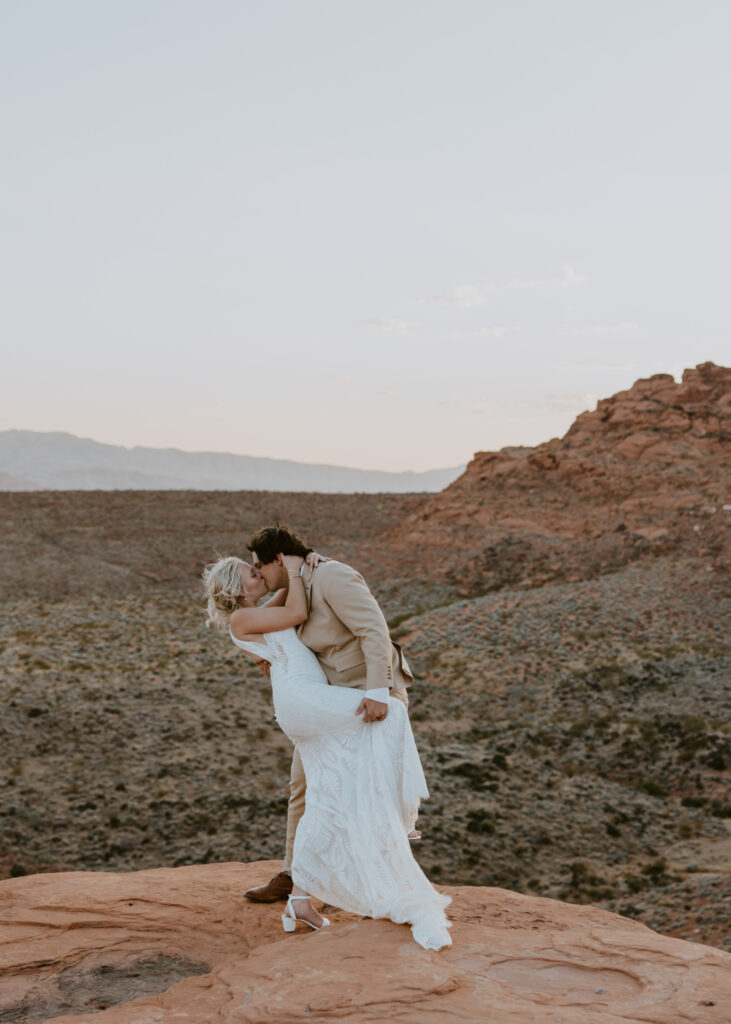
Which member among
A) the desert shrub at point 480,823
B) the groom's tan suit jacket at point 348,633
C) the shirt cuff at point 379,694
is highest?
the groom's tan suit jacket at point 348,633

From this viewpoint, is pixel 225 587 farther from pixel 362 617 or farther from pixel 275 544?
pixel 362 617

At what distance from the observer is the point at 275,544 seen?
5469 millimetres

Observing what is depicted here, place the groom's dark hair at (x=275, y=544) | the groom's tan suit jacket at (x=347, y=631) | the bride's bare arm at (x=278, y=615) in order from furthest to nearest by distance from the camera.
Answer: the groom's dark hair at (x=275, y=544)
the bride's bare arm at (x=278, y=615)
the groom's tan suit jacket at (x=347, y=631)

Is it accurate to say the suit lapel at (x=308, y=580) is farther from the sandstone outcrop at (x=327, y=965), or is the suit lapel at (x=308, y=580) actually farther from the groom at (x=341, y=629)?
the sandstone outcrop at (x=327, y=965)

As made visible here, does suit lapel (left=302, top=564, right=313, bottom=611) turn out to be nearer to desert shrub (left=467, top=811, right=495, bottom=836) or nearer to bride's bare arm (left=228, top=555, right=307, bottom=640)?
bride's bare arm (left=228, top=555, right=307, bottom=640)

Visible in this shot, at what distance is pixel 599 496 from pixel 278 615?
86.9ft

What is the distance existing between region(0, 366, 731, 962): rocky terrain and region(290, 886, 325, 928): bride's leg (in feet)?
18.0

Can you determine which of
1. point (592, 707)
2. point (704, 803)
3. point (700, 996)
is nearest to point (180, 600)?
point (592, 707)

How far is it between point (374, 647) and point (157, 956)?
2.39 meters

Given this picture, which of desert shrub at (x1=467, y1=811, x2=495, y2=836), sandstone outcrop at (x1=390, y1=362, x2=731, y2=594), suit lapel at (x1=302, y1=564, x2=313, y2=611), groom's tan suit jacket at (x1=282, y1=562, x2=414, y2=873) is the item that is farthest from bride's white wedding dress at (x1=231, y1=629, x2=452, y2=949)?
sandstone outcrop at (x1=390, y1=362, x2=731, y2=594)

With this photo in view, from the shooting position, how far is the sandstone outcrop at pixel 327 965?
13.5 ft

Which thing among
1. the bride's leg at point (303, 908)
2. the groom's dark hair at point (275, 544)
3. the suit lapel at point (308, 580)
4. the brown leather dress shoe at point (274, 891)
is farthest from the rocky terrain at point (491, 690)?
the groom's dark hair at point (275, 544)

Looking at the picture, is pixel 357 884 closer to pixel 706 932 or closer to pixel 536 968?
pixel 536 968

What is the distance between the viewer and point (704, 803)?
1380 cm
